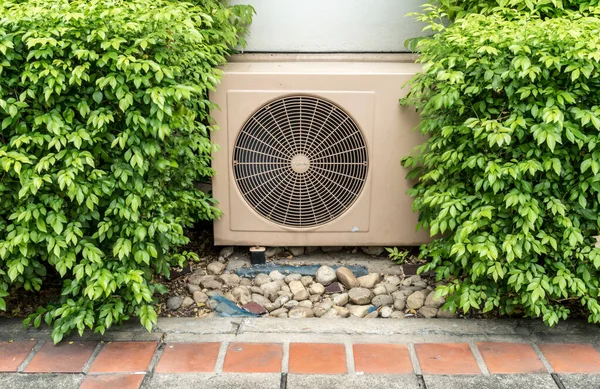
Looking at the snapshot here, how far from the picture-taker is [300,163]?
11.8ft

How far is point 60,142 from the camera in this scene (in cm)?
273

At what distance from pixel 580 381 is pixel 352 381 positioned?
0.93 metres

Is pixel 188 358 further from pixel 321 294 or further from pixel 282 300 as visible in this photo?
pixel 321 294

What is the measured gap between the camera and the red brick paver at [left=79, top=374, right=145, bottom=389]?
8.65 feet

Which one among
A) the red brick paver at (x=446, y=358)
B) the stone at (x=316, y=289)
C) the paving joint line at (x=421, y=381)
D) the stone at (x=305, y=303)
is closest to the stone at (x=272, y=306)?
the stone at (x=305, y=303)

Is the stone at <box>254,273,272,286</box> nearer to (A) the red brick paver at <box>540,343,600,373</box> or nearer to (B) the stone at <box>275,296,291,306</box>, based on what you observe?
(B) the stone at <box>275,296,291,306</box>

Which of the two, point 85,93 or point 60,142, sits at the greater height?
point 85,93

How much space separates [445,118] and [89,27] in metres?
1.62

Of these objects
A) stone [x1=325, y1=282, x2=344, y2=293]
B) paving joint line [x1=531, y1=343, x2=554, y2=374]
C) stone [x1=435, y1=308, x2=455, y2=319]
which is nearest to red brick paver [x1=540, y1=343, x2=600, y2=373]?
paving joint line [x1=531, y1=343, x2=554, y2=374]

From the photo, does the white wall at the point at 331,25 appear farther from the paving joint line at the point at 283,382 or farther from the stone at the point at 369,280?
the paving joint line at the point at 283,382

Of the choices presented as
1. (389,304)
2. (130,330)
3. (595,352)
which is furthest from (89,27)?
(595,352)

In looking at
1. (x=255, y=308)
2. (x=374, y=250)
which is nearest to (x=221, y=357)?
(x=255, y=308)

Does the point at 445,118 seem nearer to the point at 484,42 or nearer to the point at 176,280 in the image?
the point at 484,42

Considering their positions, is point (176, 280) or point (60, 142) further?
point (176, 280)
